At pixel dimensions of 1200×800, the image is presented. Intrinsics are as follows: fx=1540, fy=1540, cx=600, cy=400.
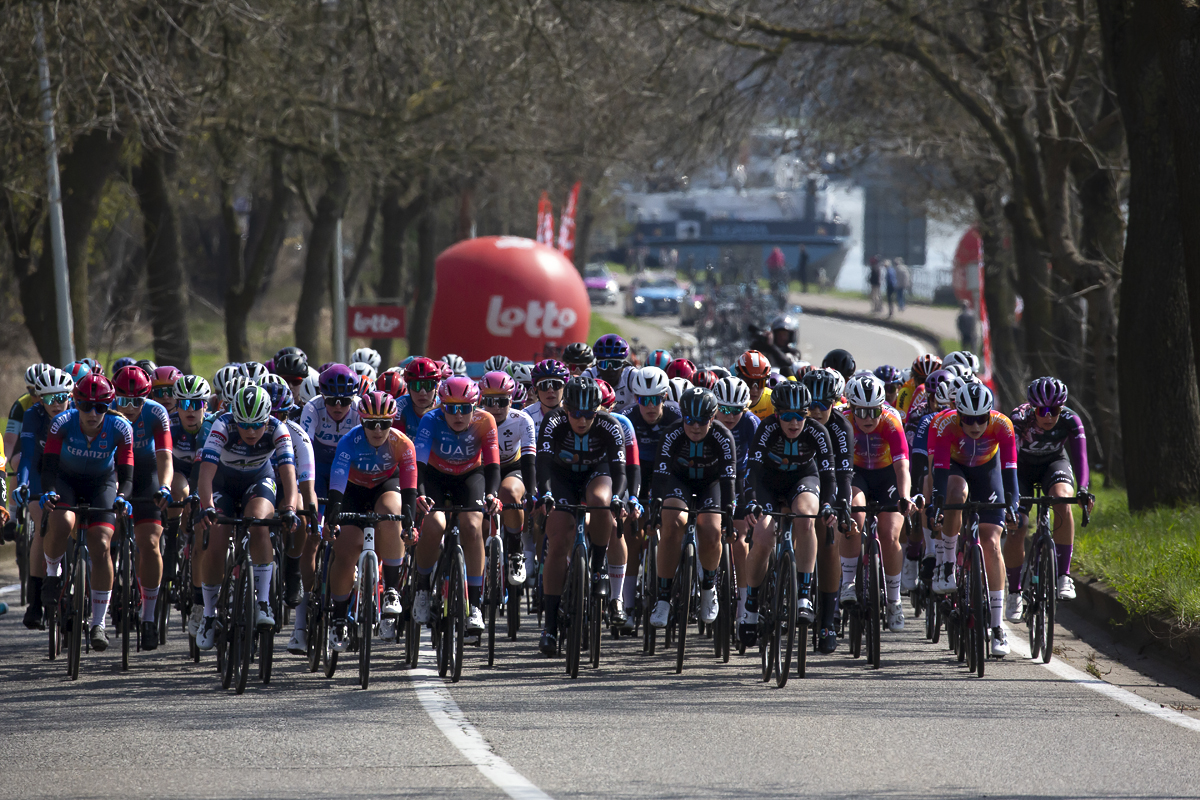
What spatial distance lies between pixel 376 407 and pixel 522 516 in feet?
7.06

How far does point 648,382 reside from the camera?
36.4 ft

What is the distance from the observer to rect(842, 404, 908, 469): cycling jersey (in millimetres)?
10711

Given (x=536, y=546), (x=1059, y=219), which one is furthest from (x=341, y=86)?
(x=536, y=546)

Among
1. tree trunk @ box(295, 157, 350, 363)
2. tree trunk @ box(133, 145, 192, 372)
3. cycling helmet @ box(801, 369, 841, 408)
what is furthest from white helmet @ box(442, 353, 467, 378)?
tree trunk @ box(295, 157, 350, 363)

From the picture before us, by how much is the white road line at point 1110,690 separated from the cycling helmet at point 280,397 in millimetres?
5237

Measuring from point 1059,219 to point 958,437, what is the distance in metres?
7.84

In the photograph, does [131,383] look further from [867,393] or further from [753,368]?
[867,393]

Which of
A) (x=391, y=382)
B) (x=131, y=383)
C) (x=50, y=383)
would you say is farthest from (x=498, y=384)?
(x=50, y=383)

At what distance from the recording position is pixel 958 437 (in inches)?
406

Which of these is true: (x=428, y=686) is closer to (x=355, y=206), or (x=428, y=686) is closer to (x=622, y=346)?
(x=622, y=346)

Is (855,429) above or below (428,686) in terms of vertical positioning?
above

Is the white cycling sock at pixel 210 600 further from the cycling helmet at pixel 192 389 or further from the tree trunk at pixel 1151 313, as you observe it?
the tree trunk at pixel 1151 313

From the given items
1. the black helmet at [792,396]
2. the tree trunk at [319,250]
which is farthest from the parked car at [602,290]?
the black helmet at [792,396]

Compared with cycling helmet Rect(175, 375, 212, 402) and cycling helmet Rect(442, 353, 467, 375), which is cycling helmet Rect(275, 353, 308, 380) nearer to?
cycling helmet Rect(175, 375, 212, 402)
